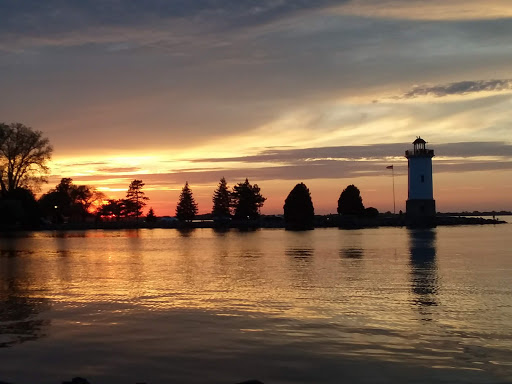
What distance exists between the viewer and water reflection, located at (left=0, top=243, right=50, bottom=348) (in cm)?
1548

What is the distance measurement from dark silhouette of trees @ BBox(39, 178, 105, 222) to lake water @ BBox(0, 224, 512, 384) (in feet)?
331

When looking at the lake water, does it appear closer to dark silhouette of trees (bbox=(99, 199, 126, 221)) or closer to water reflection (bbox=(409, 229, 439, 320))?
water reflection (bbox=(409, 229, 439, 320))

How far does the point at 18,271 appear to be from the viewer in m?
33.3

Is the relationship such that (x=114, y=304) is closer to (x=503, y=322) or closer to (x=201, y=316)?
(x=201, y=316)

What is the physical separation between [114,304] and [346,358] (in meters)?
10.4

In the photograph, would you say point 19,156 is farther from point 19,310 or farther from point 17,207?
point 19,310

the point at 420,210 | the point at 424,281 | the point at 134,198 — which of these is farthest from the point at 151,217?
Answer: the point at 424,281

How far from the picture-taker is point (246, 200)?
132m

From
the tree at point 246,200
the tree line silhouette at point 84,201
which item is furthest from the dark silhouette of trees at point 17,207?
the tree at point 246,200

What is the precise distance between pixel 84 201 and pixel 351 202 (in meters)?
64.9

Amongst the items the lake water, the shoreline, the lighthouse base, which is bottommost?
the lake water

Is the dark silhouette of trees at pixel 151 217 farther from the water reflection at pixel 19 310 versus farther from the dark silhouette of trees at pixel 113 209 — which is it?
the water reflection at pixel 19 310

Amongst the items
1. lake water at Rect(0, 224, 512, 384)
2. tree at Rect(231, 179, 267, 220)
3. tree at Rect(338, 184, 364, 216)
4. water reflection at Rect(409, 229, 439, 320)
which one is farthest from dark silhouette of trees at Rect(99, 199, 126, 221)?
lake water at Rect(0, 224, 512, 384)

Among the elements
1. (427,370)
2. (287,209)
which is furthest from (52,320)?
(287,209)
